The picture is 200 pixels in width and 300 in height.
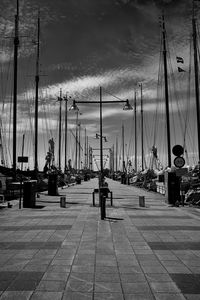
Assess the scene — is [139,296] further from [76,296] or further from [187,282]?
[187,282]

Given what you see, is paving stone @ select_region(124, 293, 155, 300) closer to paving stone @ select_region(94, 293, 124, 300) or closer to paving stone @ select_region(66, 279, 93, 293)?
paving stone @ select_region(94, 293, 124, 300)

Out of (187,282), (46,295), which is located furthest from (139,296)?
(46,295)

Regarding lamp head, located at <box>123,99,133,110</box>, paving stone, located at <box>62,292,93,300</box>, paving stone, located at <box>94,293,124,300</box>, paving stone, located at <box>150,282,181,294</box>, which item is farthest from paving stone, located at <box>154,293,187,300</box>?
lamp head, located at <box>123,99,133,110</box>

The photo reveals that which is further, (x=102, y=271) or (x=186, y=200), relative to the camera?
(x=186, y=200)

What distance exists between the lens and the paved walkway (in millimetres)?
5441

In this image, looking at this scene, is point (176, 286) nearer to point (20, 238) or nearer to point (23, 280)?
point (23, 280)

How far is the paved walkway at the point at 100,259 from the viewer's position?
5441 millimetres

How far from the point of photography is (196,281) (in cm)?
594

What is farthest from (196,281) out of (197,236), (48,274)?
(197,236)

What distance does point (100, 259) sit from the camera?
748 cm

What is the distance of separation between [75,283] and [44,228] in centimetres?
617

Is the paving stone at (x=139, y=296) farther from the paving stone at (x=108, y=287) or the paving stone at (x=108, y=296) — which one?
the paving stone at (x=108, y=287)

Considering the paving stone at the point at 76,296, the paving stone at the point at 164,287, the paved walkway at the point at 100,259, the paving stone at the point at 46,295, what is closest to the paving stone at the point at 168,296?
the paved walkway at the point at 100,259

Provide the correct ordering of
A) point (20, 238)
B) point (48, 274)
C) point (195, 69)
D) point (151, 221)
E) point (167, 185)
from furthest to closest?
point (195, 69) → point (167, 185) → point (151, 221) → point (20, 238) → point (48, 274)
